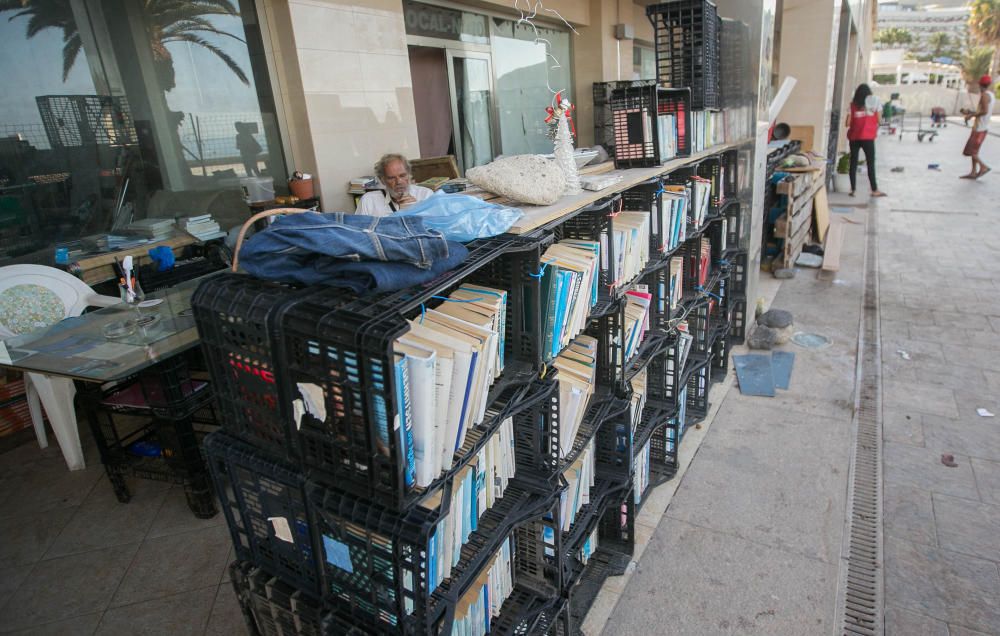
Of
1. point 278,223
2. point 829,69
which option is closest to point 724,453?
point 278,223

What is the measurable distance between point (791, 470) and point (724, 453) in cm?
37

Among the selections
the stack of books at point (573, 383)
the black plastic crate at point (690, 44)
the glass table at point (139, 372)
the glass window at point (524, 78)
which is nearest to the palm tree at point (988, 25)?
the glass window at point (524, 78)

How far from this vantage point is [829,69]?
9.46m

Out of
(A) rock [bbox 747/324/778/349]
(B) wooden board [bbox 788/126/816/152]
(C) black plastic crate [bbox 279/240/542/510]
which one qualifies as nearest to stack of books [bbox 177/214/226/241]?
(C) black plastic crate [bbox 279/240/542/510]

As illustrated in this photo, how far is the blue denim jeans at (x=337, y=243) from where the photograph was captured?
4.58 ft

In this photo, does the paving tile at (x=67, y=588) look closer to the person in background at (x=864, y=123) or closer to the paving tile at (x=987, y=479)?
the paving tile at (x=987, y=479)

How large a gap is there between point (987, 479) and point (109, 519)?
15.8 feet

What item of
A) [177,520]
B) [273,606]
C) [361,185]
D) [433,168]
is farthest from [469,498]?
[433,168]

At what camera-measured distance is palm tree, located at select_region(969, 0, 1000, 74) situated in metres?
35.0

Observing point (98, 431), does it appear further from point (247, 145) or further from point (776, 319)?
point (776, 319)

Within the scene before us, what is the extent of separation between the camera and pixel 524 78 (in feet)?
24.6

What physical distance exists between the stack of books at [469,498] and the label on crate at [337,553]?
206 mm

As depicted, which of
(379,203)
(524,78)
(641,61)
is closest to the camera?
(379,203)

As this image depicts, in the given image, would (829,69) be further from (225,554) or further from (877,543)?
(225,554)
